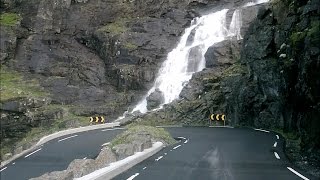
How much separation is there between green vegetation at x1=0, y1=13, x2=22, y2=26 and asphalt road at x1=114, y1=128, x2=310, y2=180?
50.9 meters

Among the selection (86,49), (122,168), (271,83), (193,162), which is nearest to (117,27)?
(86,49)

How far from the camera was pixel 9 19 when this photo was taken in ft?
221

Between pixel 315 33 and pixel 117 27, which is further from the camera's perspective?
pixel 117 27

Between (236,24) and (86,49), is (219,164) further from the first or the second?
(86,49)

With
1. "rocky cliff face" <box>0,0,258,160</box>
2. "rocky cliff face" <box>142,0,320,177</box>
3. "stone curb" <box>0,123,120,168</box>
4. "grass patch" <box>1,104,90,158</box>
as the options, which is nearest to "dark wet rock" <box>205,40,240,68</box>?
"rocky cliff face" <box>142,0,320,177</box>

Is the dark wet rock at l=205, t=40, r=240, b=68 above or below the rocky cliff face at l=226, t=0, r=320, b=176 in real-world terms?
above

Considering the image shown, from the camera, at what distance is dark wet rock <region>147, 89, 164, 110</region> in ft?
161

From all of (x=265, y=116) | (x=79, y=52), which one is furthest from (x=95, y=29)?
(x=265, y=116)

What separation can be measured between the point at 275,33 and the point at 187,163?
23053 millimetres

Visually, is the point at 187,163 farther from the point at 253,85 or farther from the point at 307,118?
the point at 253,85

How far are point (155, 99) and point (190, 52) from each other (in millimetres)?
8795

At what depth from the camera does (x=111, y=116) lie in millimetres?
51031

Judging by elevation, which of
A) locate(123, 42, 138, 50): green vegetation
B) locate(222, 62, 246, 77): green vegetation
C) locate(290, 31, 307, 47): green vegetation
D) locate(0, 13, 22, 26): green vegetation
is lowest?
locate(290, 31, 307, 47): green vegetation

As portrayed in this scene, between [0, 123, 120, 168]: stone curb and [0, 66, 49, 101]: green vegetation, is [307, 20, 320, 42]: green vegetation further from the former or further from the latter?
[0, 66, 49, 101]: green vegetation
